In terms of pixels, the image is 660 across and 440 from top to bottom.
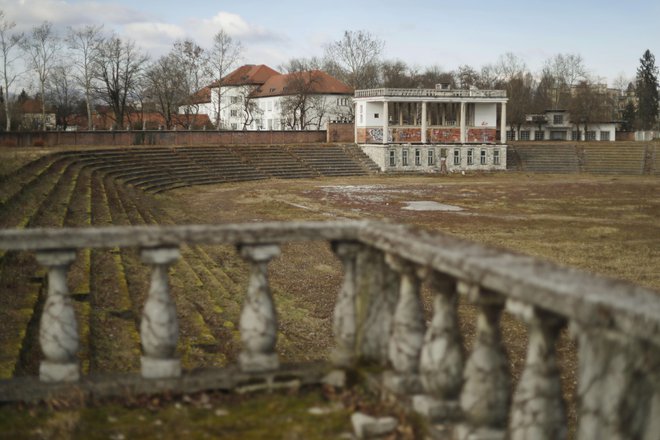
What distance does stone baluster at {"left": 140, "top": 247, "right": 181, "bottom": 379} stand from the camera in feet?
14.8

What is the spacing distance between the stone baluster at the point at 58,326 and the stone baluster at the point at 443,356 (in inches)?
85.1

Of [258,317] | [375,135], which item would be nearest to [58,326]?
[258,317]

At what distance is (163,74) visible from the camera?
87125mm

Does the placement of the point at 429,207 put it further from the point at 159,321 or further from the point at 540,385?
the point at 540,385

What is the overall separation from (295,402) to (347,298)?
0.76 m

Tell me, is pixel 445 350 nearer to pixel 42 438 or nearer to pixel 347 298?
pixel 347 298

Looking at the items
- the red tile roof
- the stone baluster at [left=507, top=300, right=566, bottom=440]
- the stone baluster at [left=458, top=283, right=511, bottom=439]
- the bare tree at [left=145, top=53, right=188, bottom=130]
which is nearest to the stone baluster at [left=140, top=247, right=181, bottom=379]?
the stone baluster at [left=458, top=283, right=511, bottom=439]

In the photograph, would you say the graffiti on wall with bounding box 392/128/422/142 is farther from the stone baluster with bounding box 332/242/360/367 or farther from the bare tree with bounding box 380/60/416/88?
the stone baluster with bounding box 332/242/360/367

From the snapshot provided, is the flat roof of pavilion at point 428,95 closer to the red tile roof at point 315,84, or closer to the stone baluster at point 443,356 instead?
the red tile roof at point 315,84

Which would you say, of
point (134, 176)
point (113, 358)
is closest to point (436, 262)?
point (113, 358)

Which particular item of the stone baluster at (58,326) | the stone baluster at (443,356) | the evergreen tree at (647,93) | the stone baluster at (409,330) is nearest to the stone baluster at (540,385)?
the stone baluster at (443,356)

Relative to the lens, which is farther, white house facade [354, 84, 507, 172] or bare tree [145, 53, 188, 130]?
bare tree [145, 53, 188, 130]

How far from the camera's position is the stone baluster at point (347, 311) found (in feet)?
16.1

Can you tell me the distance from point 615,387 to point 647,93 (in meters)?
120
